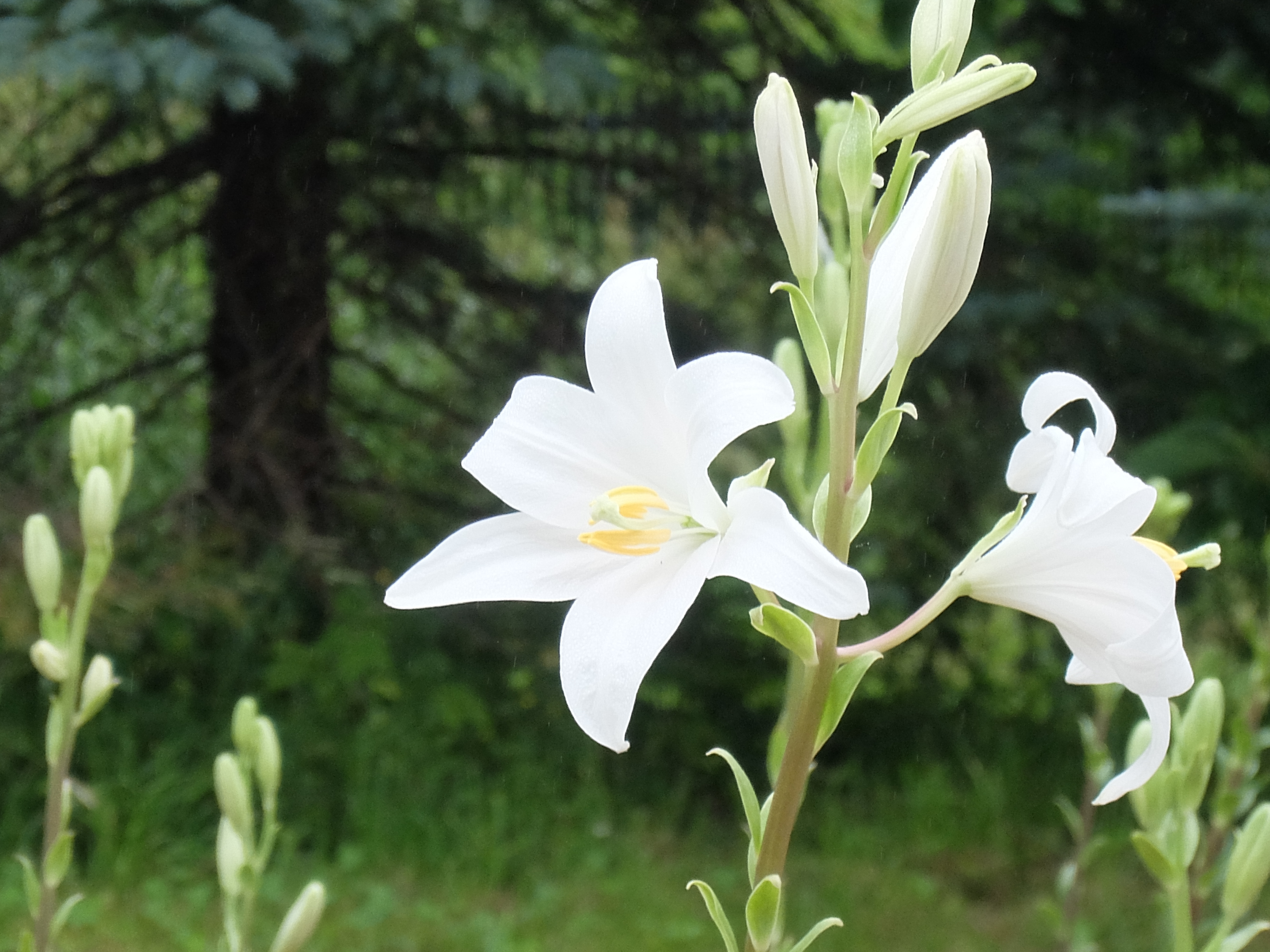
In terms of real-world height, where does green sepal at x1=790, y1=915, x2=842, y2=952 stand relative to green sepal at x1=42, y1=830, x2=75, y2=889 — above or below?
above

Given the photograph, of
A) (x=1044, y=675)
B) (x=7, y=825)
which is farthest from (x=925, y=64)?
(x=1044, y=675)

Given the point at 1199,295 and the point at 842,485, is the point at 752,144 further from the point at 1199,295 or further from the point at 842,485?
the point at 842,485

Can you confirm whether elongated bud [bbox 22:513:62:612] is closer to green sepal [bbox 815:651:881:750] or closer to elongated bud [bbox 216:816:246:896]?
elongated bud [bbox 216:816:246:896]

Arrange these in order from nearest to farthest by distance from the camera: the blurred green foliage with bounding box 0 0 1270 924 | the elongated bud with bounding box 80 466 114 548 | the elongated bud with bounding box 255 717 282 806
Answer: the elongated bud with bounding box 80 466 114 548
the elongated bud with bounding box 255 717 282 806
the blurred green foliage with bounding box 0 0 1270 924

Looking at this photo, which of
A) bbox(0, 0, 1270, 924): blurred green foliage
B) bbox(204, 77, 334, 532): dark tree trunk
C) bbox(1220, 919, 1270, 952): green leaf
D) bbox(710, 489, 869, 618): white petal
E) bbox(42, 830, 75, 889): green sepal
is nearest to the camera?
bbox(710, 489, 869, 618): white petal

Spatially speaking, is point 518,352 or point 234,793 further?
point 518,352

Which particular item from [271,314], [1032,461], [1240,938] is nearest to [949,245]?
[1032,461]

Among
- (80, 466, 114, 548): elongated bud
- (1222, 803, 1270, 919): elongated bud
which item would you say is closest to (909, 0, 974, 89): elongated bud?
(1222, 803, 1270, 919): elongated bud

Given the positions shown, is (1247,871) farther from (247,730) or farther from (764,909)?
(247,730)
